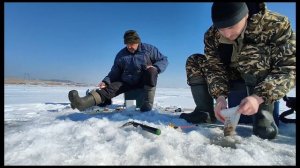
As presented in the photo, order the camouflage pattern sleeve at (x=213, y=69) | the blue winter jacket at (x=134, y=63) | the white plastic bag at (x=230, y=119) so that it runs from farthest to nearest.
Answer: the blue winter jacket at (x=134, y=63) < the camouflage pattern sleeve at (x=213, y=69) < the white plastic bag at (x=230, y=119)

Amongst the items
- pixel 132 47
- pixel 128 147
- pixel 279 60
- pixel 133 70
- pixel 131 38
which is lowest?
pixel 128 147

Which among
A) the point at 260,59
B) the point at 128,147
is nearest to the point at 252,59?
the point at 260,59

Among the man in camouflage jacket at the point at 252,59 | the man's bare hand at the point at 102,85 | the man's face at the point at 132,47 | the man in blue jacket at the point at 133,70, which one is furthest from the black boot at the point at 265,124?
the man's face at the point at 132,47

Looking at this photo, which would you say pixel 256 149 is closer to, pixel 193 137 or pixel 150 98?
pixel 193 137

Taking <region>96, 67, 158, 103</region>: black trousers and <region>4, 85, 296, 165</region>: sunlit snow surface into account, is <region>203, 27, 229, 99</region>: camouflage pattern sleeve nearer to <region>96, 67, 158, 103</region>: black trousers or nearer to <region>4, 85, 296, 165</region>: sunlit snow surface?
<region>4, 85, 296, 165</region>: sunlit snow surface

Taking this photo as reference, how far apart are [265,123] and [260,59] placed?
0.47 metres

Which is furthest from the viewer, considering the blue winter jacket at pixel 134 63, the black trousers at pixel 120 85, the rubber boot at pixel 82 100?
the blue winter jacket at pixel 134 63

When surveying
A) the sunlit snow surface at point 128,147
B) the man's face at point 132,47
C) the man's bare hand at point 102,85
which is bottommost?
the sunlit snow surface at point 128,147

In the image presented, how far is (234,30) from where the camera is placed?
1828 mm

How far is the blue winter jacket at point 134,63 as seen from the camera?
3.51 m

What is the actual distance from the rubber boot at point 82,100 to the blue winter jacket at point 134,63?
430 mm

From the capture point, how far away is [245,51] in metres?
2.01

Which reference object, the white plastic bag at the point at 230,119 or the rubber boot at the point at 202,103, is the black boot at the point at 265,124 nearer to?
the white plastic bag at the point at 230,119

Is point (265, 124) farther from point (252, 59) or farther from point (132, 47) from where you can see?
point (132, 47)
